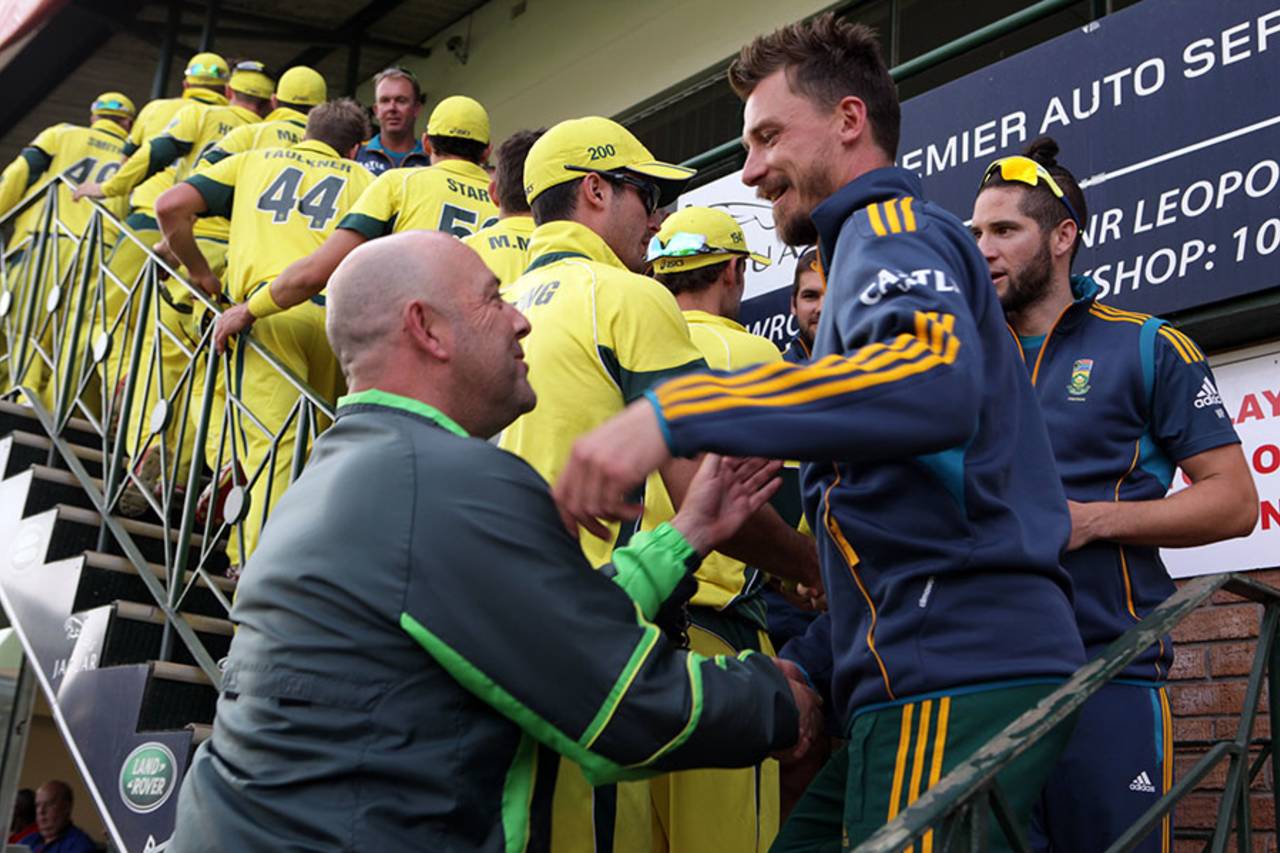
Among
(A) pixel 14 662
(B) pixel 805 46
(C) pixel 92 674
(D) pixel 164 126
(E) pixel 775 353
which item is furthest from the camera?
(D) pixel 164 126

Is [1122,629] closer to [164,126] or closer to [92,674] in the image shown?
[92,674]

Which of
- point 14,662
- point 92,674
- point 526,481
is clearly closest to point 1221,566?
point 526,481

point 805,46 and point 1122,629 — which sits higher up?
point 805,46

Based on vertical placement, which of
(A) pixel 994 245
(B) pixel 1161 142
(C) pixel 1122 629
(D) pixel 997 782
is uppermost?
(B) pixel 1161 142

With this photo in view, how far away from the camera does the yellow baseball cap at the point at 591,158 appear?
3.65m

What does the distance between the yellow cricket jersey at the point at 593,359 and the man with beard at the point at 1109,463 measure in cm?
91

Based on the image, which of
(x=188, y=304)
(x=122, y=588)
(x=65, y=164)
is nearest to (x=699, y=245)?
(x=122, y=588)

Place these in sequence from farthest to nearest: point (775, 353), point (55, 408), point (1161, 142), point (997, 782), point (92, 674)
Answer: point (55, 408) → point (92, 674) → point (1161, 142) → point (775, 353) → point (997, 782)

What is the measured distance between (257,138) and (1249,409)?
4.62 metres

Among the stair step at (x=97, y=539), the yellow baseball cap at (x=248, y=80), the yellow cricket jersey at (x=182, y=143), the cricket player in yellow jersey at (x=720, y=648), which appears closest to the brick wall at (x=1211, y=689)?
the cricket player in yellow jersey at (x=720, y=648)

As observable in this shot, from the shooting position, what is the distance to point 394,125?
736 centimetres

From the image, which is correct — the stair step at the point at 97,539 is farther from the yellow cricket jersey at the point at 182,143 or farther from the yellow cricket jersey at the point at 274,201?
the yellow cricket jersey at the point at 182,143

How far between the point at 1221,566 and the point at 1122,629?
138 centimetres

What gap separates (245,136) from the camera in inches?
269
